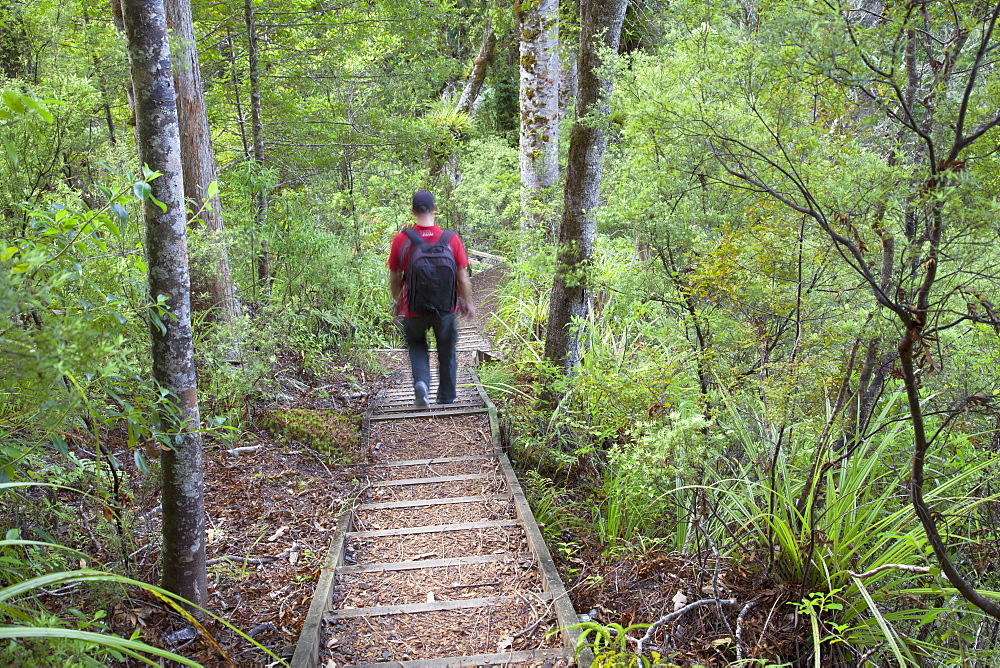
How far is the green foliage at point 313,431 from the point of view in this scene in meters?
5.62

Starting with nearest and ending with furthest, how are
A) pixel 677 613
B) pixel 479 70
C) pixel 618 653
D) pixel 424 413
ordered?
pixel 618 653 < pixel 677 613 < pixel 424 413 < pixel 479 70

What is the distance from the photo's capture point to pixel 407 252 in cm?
556

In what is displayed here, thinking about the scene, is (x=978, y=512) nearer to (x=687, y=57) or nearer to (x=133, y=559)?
(x=687, y=57)

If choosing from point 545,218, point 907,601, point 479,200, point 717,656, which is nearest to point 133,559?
point 717,656

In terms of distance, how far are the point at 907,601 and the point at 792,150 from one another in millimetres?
2307

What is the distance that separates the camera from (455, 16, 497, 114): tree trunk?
14.4 meters

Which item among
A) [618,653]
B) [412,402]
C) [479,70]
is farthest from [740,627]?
[479,70]

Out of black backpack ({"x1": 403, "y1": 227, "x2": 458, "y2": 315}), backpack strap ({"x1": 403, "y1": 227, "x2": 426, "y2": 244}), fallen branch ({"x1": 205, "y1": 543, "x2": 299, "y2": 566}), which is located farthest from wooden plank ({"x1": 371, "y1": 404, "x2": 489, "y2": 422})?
fallen branch ({"x1": 205, "y1": 543, "x2": 299, "y2": 566})

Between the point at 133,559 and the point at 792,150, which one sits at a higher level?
the point at 792,150

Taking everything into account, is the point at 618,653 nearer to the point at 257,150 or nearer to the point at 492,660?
the point at 492,660

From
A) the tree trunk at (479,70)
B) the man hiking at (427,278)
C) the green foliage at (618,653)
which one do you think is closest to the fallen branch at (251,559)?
the green foliage at (618,653)

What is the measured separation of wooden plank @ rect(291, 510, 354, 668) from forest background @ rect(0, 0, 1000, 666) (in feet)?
2.93

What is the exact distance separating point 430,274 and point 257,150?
2862 millimetres

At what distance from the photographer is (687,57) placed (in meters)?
3.67
